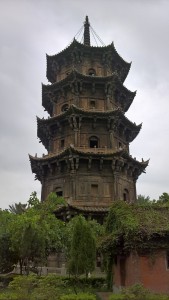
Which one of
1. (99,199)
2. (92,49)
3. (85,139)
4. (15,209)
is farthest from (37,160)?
(15,209)

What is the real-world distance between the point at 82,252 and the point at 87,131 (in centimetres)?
1595

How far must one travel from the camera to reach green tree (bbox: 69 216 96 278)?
14.6 m

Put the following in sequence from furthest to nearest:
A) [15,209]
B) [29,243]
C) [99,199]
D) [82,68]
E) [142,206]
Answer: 1. [15,209]
2. [82,68]
3. [99,199]
4. [142,206]
5. [29,243]

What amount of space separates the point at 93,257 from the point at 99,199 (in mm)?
11914

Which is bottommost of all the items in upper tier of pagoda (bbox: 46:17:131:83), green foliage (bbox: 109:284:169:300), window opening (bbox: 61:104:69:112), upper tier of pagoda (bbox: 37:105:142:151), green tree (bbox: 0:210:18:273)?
green foliage (bbox: 109:284:169:300)

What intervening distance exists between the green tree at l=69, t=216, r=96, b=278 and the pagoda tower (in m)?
10.2

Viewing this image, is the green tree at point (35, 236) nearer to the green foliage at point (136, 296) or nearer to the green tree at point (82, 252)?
the green tree at point (82, 252)

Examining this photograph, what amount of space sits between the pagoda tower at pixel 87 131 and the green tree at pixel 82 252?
1024 centimetres

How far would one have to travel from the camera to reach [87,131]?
96.9 ft

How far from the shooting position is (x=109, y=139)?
29.2m

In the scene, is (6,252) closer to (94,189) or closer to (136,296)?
(94,189)

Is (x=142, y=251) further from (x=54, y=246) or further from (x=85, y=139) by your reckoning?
(x=85, y=139)

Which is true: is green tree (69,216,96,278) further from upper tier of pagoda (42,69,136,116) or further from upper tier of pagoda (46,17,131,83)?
upper tier of pagoda (46,17,131,83)

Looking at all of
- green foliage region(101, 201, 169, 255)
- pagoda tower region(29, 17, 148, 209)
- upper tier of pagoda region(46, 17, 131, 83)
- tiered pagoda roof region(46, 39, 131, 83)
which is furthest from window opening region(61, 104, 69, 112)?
green foliage region(101, 201, 169, 255)
